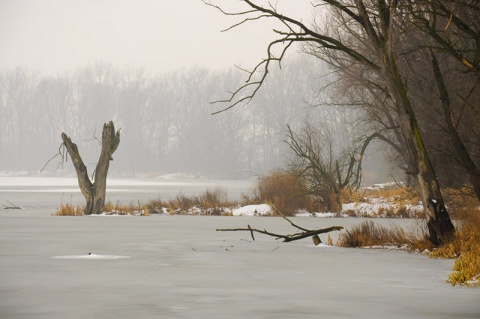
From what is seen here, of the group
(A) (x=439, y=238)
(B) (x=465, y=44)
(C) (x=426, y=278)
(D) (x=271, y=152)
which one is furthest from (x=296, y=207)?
(D) (x=271, y=152)

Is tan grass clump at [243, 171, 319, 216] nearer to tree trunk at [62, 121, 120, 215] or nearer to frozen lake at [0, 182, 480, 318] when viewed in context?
tree trunk at [62, 121, 120, 215]

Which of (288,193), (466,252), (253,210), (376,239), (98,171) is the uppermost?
(98,171)

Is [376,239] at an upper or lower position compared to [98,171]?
lower

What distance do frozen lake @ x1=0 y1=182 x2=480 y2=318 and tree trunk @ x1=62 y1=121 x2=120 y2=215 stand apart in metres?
9.27

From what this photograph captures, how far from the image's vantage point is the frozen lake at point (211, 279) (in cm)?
909

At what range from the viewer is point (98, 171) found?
3008 cm

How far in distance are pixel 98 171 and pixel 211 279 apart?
A: 18776mm

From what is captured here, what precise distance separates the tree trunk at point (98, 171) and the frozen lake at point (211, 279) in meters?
9.27

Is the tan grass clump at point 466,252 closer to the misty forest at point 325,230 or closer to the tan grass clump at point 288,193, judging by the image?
the misty forest at point 325,230

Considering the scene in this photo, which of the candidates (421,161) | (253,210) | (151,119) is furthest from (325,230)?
(151,119)

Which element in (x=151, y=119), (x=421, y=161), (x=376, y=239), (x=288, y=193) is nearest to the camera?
(x=421, y=161)

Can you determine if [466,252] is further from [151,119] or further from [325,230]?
[151,119]

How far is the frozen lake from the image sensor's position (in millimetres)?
9094

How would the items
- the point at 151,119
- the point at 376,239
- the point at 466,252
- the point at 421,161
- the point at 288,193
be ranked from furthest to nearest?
the point at 151,119
the point at 288,193
the point at 376,239
the point at 421,161
the point at 466,252
